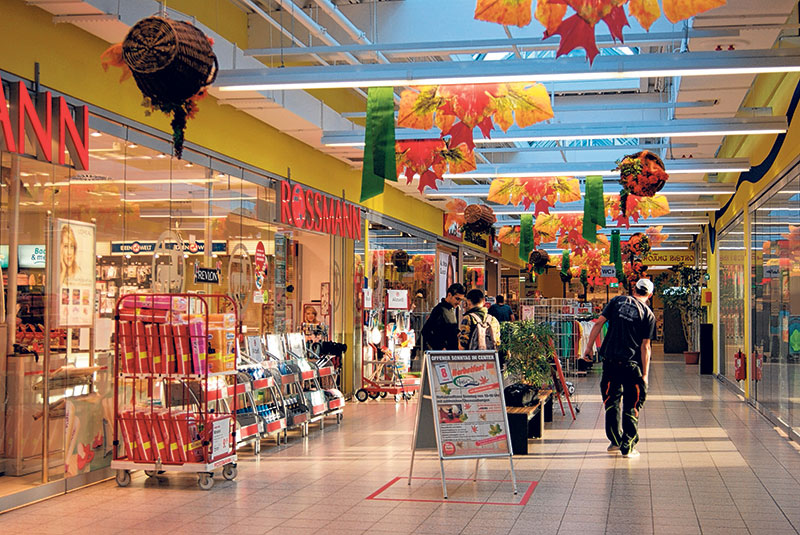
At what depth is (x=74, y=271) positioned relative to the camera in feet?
23.6

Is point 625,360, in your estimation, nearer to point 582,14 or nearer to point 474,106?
point 474,106

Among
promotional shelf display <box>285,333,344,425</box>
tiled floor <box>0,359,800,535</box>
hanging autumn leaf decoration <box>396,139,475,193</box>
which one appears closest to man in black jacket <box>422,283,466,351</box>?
tiled floor <box>0,359,800,535</box>

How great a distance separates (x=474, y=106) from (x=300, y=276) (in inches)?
227

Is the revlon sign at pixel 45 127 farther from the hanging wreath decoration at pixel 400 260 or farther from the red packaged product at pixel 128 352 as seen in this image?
the hanging wreath decoration at pixel 400 260

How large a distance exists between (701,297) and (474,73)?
757 inches

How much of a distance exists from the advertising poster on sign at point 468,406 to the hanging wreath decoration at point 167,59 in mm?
2978

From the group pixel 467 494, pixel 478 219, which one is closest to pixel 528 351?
pixel 467 494

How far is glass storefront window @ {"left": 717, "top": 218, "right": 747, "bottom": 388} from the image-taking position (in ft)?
49.0

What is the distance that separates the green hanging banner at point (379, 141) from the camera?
25.4 feet

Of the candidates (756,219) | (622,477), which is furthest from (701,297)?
(622,477)

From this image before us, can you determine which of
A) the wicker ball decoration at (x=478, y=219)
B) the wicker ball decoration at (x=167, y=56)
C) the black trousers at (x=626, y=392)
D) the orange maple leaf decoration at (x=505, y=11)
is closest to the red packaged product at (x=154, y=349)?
the wicker ball decoration at (x=167, y=56)

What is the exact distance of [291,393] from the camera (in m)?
10.2

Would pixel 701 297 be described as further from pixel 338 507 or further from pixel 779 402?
pixel 338 507

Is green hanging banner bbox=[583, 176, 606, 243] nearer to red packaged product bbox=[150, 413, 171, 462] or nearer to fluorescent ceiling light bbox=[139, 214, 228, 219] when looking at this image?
fluorescent ceiling light bbox=[139, 214, 228, 219]
